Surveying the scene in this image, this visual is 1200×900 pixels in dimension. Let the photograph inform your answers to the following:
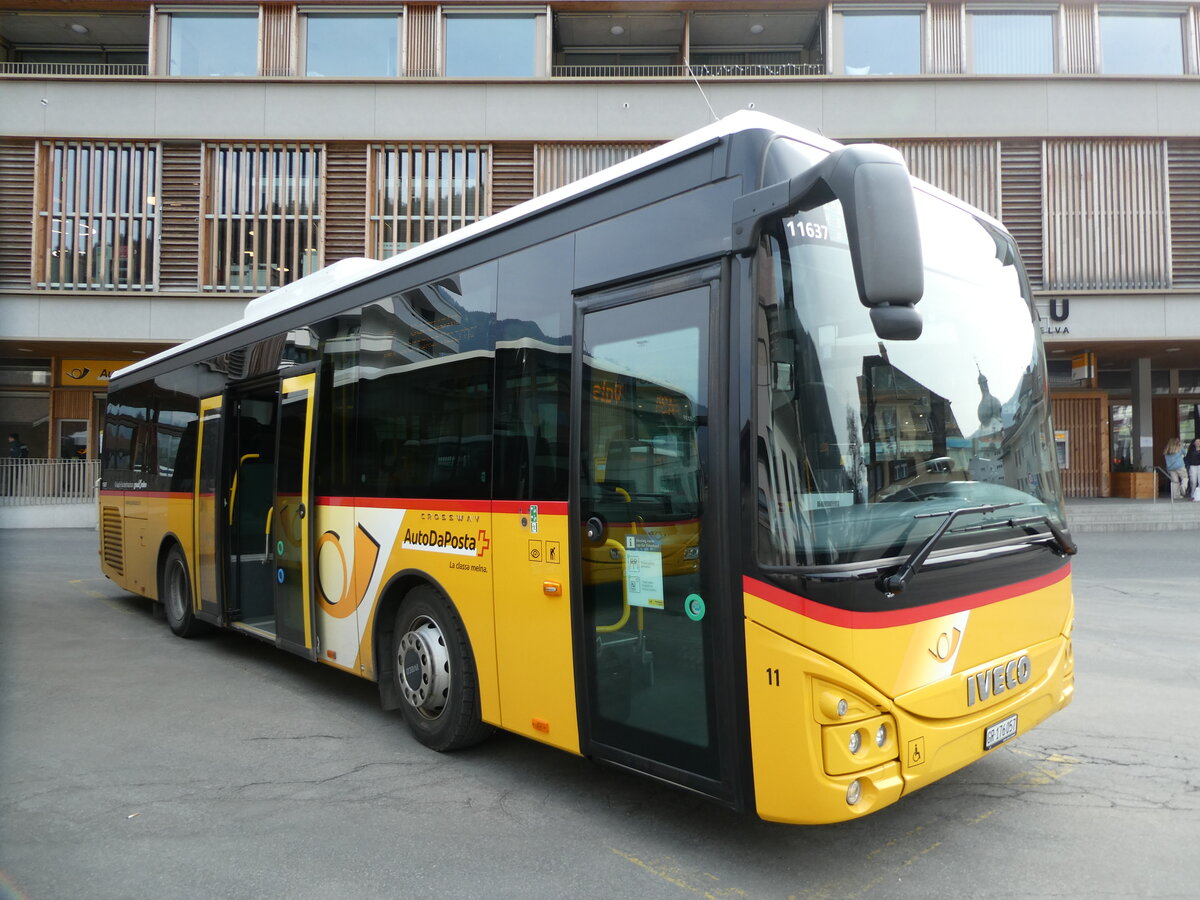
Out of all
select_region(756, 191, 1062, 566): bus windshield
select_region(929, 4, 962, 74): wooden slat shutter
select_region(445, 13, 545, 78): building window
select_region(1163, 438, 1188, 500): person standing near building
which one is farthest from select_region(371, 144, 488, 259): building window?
select_region(1163, 438, 1188, 500): person standing near building

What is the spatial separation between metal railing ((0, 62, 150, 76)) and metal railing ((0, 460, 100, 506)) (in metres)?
9.94

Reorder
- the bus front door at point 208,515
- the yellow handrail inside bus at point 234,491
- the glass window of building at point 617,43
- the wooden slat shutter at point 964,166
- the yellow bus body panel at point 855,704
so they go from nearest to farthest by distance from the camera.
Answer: the yellow bus body panel at point 855,704 → the yellow handrail inside bus at point 234,491 → the bus front door at point 208,515 → the wooden slat shutter at point 964,166 → the glass window of building at point 617,43

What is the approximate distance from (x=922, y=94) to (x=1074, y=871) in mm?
19790

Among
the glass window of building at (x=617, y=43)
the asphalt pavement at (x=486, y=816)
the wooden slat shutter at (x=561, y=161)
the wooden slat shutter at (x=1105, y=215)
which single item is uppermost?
the glass window of building at (x=617, y=43)

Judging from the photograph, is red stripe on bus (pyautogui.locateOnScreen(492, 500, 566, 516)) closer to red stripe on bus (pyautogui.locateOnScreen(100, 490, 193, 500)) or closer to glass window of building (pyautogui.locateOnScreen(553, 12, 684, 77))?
red stripe on bus (pyautogui.locateOnScreen(100, 490, 193, 500))

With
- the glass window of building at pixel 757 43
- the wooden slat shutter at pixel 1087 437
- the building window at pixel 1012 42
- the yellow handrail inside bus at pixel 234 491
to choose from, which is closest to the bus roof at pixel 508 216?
the yellow handrail inside bus at pixel 234 491

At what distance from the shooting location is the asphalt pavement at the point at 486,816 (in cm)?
352

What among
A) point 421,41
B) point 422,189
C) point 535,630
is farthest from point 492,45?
point 535,630

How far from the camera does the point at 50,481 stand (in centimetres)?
2220

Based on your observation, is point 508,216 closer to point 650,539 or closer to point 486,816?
Result: point 650,539

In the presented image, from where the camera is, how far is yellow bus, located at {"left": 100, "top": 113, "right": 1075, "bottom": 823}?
323cm

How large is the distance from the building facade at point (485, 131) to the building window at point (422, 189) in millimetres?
54

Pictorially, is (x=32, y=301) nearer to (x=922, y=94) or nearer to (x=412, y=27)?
(x=412, y=27)

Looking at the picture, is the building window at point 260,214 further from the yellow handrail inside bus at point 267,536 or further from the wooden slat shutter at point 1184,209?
the wooden slat shutter at point 1184,209
